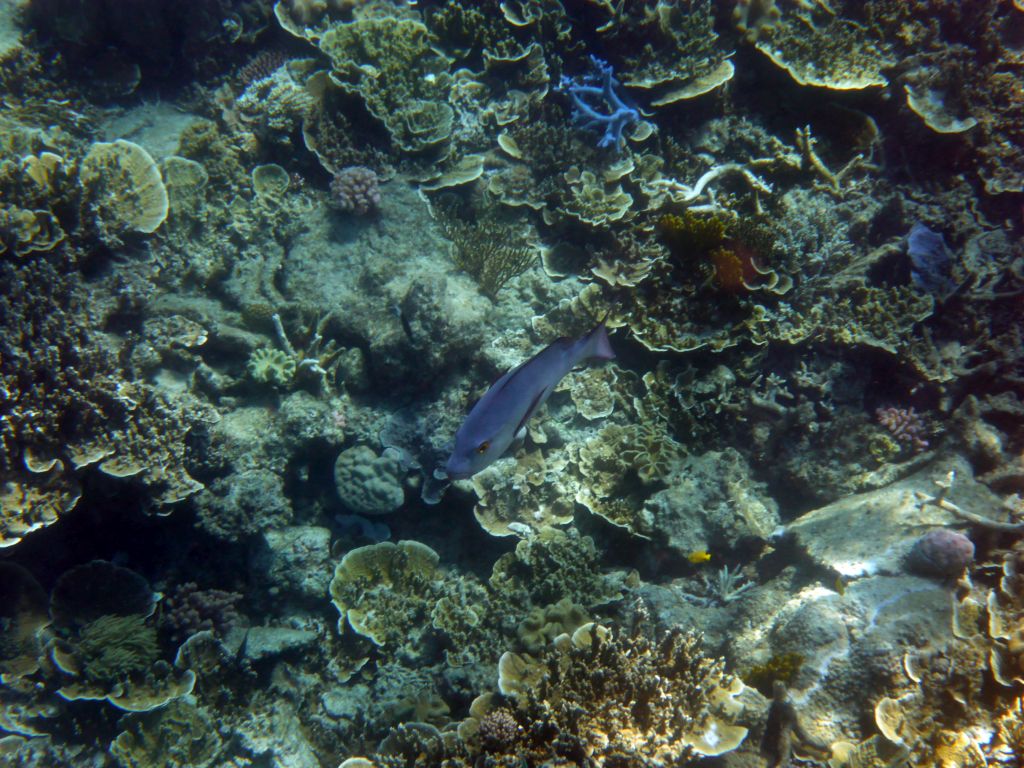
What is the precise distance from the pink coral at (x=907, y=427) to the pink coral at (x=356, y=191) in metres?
5.40

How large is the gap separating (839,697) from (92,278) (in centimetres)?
674

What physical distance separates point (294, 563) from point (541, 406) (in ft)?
8.90

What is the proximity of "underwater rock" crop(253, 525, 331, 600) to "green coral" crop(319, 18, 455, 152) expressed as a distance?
13.9ft

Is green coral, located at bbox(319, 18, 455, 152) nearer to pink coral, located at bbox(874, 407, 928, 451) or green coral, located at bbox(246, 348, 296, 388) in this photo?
green coral, located at bbox(246, 348, 296, 388)

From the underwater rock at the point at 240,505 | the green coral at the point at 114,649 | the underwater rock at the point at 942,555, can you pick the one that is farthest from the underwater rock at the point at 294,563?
the underwater rock at the point at 942,555

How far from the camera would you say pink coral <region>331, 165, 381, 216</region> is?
566 cm

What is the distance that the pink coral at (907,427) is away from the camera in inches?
189

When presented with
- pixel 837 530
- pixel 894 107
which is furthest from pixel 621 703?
pixel 894 107

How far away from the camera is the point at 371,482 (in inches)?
185

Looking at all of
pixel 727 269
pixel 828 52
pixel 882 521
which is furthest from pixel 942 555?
pixel 828 52

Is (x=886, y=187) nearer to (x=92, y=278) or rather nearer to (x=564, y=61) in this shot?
(x=564, y=61)

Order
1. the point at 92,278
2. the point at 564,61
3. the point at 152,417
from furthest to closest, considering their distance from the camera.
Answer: the point at 564,61 → the point at 92,278 → the point at 152,417

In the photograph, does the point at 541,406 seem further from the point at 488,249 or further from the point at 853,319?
the point at 853,319

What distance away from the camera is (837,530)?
167 inches
